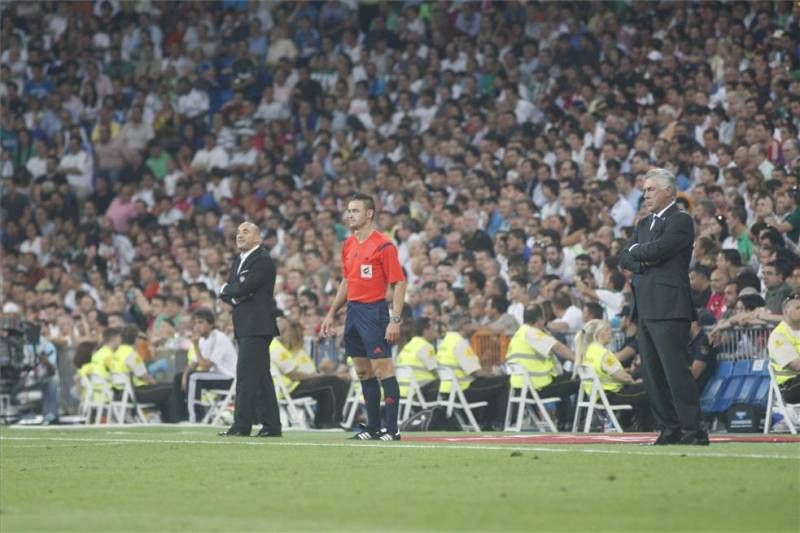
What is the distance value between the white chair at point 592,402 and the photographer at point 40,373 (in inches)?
350

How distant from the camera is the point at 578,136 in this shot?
929 inches

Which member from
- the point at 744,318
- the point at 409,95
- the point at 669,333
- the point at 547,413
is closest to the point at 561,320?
the point at 547,413

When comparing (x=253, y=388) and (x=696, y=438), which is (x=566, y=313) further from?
(x=696, y=438)

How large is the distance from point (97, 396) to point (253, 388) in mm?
8239

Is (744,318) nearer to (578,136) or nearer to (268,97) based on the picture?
(578,136)

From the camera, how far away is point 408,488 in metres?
9.70

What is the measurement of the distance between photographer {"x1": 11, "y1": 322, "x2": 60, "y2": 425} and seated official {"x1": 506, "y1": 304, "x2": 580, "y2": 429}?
8088 millimetres

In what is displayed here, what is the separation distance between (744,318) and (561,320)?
123 inches

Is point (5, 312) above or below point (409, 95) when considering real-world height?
below

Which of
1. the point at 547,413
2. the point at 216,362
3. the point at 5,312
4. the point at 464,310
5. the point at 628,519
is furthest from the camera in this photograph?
the point at 5,312

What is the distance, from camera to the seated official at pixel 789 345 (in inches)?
625

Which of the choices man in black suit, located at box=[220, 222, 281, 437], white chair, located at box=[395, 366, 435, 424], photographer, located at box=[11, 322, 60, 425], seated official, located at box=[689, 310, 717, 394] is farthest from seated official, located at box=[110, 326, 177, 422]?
seated official, located at box=[689, 310, 717, 394]

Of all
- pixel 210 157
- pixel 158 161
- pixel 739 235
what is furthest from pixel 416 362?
pixel 158 161

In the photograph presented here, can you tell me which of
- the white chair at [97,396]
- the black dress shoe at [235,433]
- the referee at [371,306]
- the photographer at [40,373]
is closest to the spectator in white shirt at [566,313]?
the black dress shoe at [235,433]
